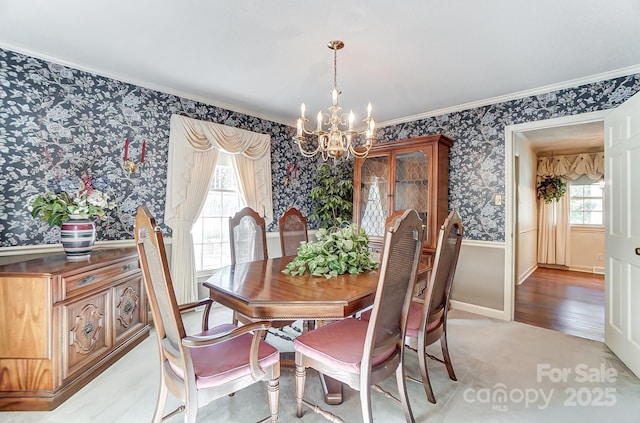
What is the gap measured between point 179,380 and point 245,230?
59.3 inches

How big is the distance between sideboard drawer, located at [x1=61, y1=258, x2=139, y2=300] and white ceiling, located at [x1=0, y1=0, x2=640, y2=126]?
1.76 metres

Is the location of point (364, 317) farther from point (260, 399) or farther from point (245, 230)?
point (245, 230)

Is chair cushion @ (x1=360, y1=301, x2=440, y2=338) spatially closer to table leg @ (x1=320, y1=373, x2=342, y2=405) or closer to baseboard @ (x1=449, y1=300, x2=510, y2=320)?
table leg @ (x1=320, y1=373, x2=342, y2=405)

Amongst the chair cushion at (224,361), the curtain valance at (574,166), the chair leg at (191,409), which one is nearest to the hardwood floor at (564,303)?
the curtain valance at (574,166)

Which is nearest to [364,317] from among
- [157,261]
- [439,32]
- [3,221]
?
[157,261]

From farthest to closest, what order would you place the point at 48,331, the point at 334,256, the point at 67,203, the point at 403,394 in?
the point at 67,203 → the point at 334,256 → the point at 48,331 → the point at 403,394

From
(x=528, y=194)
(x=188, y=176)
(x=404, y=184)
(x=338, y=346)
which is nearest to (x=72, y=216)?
(x=188, y=176)

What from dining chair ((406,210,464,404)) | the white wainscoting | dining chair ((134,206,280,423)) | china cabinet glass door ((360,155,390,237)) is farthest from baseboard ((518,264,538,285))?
dining chair ((134,206,280,423))

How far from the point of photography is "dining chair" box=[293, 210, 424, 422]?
1.34m

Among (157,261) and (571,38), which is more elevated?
(571,38)

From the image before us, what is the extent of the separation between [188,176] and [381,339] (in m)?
2.78

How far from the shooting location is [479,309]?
344 centimetres

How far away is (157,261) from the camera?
1229mm

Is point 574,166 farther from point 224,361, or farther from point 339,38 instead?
point 224,361
